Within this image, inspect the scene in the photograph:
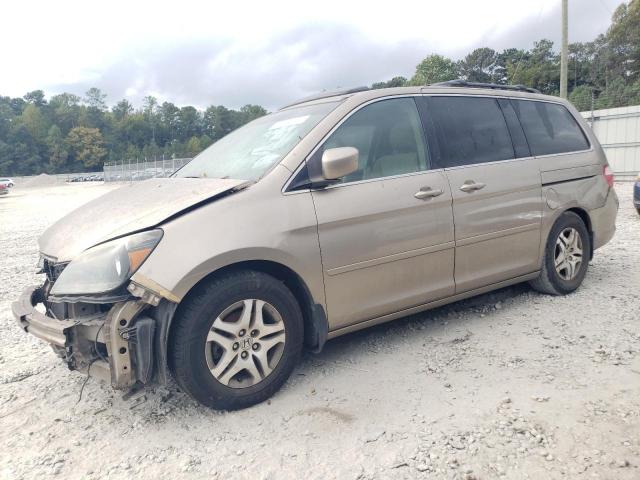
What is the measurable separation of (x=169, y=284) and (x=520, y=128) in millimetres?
3250

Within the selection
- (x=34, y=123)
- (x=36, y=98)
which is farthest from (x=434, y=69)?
(x=36, y=98)

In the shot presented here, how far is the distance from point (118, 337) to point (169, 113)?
4775 inches

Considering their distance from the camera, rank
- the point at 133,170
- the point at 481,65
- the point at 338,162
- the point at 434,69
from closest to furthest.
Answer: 1. the point at 338,162
2. the point at 133,170
3. the point at 434,69
4. the point at 481,65

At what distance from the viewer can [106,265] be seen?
260 cm

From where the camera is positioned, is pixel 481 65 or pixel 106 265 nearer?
pixel 106 265

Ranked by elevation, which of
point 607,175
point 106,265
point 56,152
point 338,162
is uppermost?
point 56,152

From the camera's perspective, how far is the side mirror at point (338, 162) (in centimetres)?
298

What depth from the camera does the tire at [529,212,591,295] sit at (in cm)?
440

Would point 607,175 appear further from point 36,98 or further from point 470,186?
point 36,98

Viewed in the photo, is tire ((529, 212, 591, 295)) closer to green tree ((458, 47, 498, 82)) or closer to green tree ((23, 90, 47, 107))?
green tree ((458, 47, 498, 82))

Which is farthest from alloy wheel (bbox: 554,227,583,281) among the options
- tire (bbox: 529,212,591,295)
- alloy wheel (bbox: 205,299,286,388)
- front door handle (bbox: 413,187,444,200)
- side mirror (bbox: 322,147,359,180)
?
alloy wheel (bbox: 205,299,286,388)

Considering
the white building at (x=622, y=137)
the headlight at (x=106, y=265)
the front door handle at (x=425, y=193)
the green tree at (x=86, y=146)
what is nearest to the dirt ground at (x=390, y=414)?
the headlight at (x=106, y=265)

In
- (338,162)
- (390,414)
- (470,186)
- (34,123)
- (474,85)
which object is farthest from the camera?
(34,123)

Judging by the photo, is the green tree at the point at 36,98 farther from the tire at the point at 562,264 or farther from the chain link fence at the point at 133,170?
the tire at the point at 562,264
